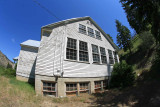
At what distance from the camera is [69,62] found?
24.5 ft

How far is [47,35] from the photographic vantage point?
8.15 m

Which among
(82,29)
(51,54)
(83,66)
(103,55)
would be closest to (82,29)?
(82,29)

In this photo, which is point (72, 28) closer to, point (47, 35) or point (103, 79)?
point (47, 35)

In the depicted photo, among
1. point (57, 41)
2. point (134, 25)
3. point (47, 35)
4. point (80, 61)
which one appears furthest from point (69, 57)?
point (134, 25)

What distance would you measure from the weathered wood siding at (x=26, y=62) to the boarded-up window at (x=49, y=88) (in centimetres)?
533

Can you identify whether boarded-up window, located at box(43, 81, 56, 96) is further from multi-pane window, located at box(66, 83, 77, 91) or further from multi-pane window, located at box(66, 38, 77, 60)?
multi-pane window, located at box(66, 38, 77, 60)

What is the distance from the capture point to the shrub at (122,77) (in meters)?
9.15

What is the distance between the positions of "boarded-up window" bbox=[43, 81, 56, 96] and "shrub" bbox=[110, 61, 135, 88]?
694cm

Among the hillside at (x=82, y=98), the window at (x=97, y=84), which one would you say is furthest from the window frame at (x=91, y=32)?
the hillside at (x=82, y=98)

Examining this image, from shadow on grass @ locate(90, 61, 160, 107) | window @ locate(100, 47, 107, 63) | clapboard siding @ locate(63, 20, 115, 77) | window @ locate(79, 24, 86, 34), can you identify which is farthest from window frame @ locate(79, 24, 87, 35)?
shadow on grass @ locate(90, 61, 160, 107)

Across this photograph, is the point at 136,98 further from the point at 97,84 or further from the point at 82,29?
the point at 82,29

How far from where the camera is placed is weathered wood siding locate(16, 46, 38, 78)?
35.0 ft

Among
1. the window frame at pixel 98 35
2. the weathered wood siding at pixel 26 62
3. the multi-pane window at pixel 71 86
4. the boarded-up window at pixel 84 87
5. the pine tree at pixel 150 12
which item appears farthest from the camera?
the window frame at pixel 98 35

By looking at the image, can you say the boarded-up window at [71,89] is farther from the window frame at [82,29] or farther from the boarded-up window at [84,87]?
the window frame at [82,29]
